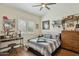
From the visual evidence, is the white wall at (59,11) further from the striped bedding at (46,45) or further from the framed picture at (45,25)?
Answer: the striped bedding at (46,45)

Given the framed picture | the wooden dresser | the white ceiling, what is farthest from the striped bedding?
the white ceiling

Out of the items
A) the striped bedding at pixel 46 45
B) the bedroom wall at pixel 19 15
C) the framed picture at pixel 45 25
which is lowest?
the striped bedding at pixel 46 45

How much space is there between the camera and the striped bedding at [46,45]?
6.46 feet

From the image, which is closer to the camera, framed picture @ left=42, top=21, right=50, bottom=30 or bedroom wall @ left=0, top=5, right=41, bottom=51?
bedroom wall @ left=0, top=5, right=41, bottom=51

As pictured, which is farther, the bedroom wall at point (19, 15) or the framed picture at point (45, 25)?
the framed picture at point (45, 25)

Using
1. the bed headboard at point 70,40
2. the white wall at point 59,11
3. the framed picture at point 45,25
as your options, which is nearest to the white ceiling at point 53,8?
the white wall at point 59,11

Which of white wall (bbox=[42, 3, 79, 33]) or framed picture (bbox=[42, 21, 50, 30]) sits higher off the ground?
white wall (bbox=[42, 3, 79, 33])

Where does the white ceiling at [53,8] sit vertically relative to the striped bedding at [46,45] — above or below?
above

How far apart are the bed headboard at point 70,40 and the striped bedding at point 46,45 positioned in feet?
0.44

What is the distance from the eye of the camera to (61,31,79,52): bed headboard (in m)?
2.00

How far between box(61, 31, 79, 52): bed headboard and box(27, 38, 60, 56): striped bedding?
13cm

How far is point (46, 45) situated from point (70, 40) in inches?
18.9

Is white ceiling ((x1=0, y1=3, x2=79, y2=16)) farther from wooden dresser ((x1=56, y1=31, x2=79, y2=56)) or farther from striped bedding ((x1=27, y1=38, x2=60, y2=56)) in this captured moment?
striped bedding ((x1=27, y1=38, x2=60, y2=56))

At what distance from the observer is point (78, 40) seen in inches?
78.5
